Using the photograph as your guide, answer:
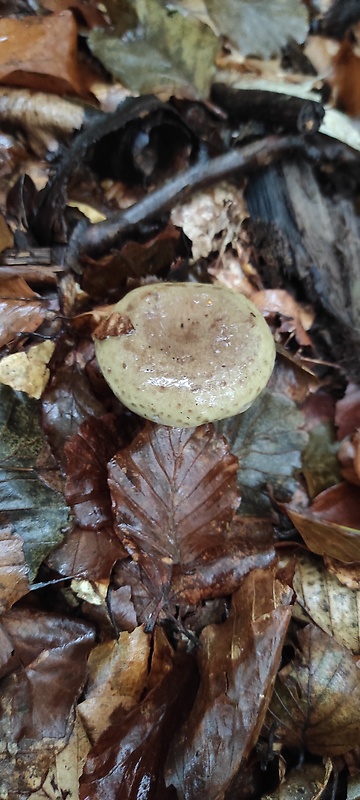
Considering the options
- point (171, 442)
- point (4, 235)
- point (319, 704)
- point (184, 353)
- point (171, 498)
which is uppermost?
point (4, 235)

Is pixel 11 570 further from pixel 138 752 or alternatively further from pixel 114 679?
pixel 138 752

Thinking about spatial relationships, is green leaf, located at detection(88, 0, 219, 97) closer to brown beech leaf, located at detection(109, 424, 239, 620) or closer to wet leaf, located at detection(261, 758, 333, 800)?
brown beech leaf, located at detection(109, 424, 239, 620)

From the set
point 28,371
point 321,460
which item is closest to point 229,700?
point 321,460

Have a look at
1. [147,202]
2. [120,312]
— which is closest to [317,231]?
[147,202]

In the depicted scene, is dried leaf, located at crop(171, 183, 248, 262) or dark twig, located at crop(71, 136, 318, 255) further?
dried leaf, located at crop(171, 183, 248, 262)

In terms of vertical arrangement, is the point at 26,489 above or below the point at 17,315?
below

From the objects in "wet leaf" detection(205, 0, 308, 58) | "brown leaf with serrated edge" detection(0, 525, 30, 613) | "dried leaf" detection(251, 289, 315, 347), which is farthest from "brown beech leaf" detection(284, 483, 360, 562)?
"wet leaf" detection(205, 0, 308, 58)

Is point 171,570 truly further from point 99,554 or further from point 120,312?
point 120,312

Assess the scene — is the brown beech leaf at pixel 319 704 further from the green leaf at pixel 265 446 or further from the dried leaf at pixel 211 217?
the dried leaf at pixel 211 217
